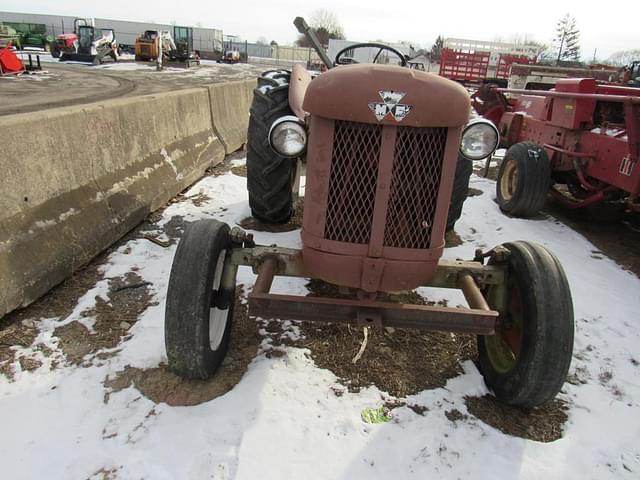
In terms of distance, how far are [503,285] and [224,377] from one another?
166 cm

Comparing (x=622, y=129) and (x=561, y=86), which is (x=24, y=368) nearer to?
(x=622, y=129)

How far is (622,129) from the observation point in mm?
4828

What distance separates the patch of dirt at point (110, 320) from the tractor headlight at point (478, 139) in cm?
224

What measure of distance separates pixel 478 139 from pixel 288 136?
3.23 feet

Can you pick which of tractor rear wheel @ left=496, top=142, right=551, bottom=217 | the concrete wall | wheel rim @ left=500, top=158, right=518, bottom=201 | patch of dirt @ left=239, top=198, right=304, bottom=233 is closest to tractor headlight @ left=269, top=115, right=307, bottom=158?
Result: the concrete wall

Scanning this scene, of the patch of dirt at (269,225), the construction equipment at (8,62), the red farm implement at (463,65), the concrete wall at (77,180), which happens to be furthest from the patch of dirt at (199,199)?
the red farm implement at (463,65)

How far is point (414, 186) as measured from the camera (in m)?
2.20

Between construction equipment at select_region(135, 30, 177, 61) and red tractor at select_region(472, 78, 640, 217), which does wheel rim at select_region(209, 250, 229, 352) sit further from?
construction equipment at select_region(135, 30, 177, 61)

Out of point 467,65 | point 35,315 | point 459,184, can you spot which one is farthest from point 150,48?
point 35,315

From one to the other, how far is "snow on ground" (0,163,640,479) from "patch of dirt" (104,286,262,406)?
0.05 m

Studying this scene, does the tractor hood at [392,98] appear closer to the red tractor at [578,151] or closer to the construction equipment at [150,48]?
the red tractor at [578,151]

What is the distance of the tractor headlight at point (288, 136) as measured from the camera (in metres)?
2.48

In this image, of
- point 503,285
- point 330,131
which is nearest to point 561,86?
point 503,285

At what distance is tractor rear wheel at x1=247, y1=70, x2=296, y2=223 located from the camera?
4070 millimetres
